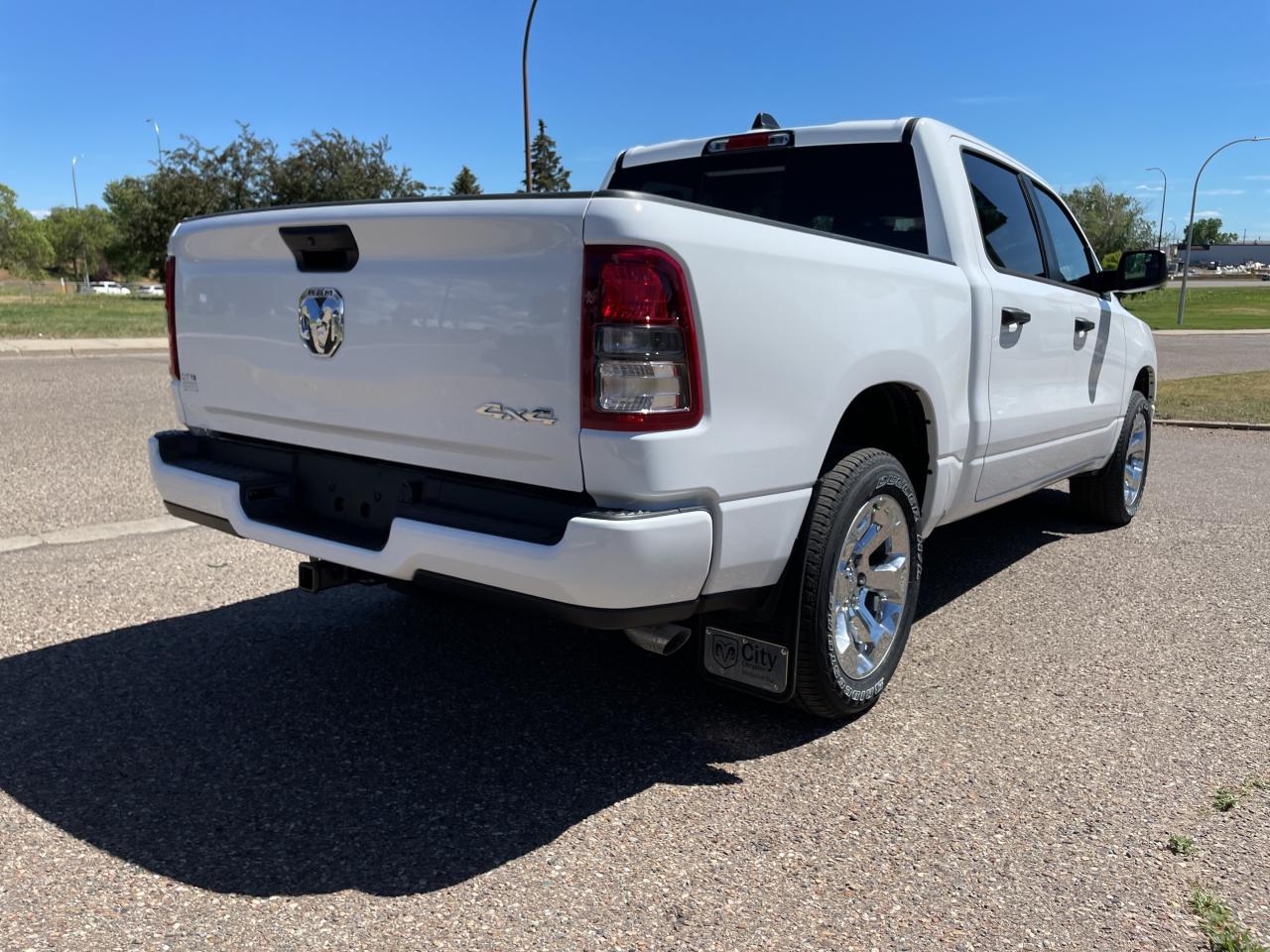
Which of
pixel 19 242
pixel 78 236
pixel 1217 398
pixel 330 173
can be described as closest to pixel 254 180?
pixel 330 173

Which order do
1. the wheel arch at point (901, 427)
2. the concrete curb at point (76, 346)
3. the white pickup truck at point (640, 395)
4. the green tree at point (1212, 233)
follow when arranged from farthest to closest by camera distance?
the green tree at point (1212, 233), the concrete curb at point (76, 346), the wheel arch at point (901, 427), the white pickup truck at point (640, 395)

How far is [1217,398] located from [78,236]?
11959 centimetres

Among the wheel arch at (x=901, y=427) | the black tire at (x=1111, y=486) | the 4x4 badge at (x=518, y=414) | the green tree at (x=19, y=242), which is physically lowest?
the black tire at (x=1111, y=486)

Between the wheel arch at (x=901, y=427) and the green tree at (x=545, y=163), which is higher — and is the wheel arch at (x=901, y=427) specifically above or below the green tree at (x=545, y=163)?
below

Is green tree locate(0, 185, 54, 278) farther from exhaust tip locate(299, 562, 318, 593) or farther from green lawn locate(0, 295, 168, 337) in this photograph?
exhaust tip locate(299, 562, 318, 593)

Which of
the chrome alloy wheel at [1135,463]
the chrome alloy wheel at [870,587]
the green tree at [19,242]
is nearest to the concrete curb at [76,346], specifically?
the chrome alloy wheel at [1135,463]

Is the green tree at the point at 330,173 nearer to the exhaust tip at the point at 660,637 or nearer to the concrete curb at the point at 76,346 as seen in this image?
the concrete curb at the point at 76,346

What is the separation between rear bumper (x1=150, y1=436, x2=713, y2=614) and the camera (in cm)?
247

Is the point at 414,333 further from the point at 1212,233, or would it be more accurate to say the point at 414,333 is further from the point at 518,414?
the point at 1212,233

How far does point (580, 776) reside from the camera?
3066mm

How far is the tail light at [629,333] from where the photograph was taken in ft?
8.09

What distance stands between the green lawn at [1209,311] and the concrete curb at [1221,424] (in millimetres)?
28060

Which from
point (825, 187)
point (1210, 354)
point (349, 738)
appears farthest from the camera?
point (1210, 354)

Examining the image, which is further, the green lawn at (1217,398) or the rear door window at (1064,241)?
the green lawn at (1217,398)
